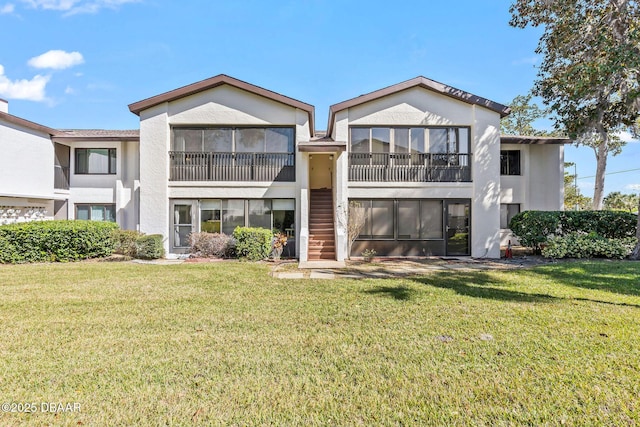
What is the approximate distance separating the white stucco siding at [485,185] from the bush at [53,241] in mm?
16412

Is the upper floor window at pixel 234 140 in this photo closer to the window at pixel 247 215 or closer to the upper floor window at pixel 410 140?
the window at pixel 247 215

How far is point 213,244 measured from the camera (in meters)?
14.1

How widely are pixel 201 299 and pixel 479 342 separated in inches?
231

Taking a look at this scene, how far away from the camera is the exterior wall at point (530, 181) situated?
60.1 feet

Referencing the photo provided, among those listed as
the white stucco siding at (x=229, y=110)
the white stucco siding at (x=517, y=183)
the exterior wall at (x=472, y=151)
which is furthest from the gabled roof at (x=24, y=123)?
the white stucco siding at (x=517, y=183)

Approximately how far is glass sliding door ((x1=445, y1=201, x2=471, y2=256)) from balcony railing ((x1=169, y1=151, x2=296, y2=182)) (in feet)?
25.0

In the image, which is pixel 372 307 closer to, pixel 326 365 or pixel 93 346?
pixel 326 365

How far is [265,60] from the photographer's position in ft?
63.1

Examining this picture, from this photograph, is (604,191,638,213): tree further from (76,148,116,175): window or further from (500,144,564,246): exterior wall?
(76,148,116,175): window

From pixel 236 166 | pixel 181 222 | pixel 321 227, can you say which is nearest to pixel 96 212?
pixel 181 222

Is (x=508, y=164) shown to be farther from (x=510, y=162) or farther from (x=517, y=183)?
(x=517, y=183)

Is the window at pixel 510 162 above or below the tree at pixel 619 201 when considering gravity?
above

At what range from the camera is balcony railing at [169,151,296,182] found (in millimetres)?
15227

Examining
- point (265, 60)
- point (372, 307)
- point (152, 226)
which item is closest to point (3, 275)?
point (152, 226)
